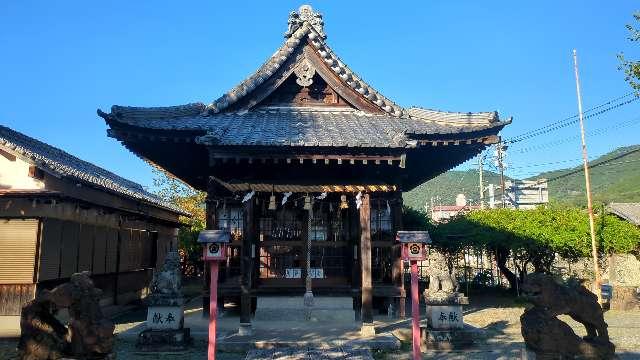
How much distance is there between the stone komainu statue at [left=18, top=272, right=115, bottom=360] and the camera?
668 cm

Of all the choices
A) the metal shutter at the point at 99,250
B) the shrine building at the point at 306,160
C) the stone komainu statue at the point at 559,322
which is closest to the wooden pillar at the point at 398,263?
the shrine building at the point at 306,160

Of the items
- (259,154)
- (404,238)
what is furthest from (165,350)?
(404,238)

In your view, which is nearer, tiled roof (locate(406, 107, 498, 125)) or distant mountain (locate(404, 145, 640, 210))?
tiled roof (locate(406, 107, 498, 125))

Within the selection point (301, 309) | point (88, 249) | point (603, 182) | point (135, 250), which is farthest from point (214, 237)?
point (603, 182)

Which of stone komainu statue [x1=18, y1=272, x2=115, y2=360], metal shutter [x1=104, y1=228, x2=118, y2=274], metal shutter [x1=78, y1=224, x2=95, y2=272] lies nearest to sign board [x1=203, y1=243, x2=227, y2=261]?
stone komainu statue [x1=18, y1=272, x2=115, y2=360]

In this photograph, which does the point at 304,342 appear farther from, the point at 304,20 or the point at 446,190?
the point at 446,190

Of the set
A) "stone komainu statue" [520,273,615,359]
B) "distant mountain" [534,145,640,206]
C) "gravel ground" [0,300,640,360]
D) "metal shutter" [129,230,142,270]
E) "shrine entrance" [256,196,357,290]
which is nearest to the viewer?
"stone komainu statue" [520,273,615,359]

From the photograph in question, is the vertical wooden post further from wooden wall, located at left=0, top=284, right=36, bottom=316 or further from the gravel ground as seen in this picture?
wooden wall, located at left=0, top=284, right=36, bottom=316

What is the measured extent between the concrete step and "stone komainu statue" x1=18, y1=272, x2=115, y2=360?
6754 mm

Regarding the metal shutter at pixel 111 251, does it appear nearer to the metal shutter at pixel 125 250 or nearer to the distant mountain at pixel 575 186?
the metal shutter at pixel 125 250

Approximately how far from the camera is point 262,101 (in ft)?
50.7

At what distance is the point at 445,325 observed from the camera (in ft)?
36.0

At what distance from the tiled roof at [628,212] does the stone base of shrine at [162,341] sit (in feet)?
96.2

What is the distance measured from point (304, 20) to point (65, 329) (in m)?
12.7
